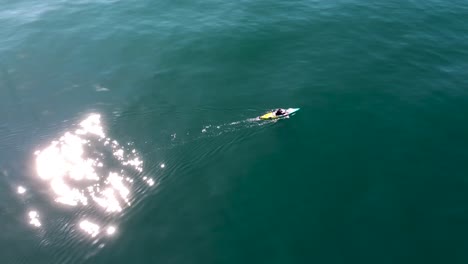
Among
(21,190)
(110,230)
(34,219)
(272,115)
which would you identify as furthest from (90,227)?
(272,115)

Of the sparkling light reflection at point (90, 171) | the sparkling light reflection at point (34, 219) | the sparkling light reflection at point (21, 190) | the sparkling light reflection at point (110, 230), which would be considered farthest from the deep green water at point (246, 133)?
the sparkling light reflection at point (110, 230)

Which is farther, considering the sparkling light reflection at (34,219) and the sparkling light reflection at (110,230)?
the sparkling light reflection at (34,219)

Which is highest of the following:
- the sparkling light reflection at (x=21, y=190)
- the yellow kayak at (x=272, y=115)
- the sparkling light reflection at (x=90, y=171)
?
the yellow kayak at (x=272, y=115)

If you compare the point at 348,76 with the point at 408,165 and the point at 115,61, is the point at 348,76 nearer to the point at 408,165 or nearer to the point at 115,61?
the point at 408,165

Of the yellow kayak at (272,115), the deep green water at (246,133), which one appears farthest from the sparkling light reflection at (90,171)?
the yellow kayak at (272,115)

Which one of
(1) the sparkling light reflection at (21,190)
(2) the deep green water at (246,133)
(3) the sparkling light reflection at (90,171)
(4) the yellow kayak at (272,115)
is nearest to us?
(2) the deep green water at (246,133)

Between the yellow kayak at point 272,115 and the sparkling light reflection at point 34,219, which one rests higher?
the yellow kayak at point 272,115

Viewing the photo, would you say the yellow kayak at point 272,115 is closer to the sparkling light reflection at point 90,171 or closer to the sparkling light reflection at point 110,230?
the sparkling light reflection at point 90,171

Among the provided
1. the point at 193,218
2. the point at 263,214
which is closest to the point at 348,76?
the point at 263,214

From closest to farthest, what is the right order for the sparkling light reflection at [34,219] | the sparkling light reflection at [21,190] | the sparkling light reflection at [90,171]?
1. the sparkling light reflection at [34,219]
2. the sparkling light reflection at [90,171]
3. the sparkling light reflection at [21,190]

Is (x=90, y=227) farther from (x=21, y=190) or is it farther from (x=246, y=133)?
(x=246, y=133)
